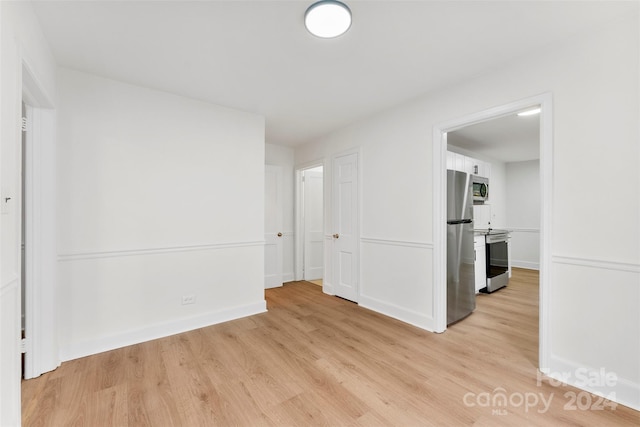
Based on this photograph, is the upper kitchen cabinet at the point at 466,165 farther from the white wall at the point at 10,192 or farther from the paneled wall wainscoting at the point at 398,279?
the white wall at the point at 10,192

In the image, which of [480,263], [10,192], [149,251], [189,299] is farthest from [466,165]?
[10,192]

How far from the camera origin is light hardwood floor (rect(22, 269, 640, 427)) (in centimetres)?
172

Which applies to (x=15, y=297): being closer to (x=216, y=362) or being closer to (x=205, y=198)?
(x=216, y=362)

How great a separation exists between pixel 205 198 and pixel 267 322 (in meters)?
1.58

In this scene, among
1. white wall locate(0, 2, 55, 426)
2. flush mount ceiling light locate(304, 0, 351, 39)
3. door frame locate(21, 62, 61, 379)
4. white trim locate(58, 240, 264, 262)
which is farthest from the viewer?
white trim locate(58, 240, 264, 262)

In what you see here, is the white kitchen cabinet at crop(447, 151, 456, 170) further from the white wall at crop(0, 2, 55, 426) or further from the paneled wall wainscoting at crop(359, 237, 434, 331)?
the white wall at crop(0, 2, 55, 426)

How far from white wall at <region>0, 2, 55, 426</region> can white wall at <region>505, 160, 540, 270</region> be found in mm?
7664

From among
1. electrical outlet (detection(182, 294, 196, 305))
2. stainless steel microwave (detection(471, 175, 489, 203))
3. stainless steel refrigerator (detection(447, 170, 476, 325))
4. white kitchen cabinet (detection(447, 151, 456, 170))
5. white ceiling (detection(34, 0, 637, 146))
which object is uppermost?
white ceiling (detection(34, 0, 637, 146))

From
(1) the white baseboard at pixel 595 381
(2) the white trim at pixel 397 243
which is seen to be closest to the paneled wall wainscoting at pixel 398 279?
(2) the white trim at pixel 397 243

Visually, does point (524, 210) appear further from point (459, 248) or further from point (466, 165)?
point (459, 248)

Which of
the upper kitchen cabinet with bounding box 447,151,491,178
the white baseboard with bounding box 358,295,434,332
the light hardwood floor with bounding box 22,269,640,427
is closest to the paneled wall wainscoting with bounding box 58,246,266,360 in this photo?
the light hardwood floor with bounding box 22,269,640,427

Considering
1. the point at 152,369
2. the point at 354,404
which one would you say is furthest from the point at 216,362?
the point at 354,404

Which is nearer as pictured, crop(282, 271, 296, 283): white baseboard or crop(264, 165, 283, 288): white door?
crop(264, 165, 283, 288): white door

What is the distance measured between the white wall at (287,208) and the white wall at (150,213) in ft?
4.78
